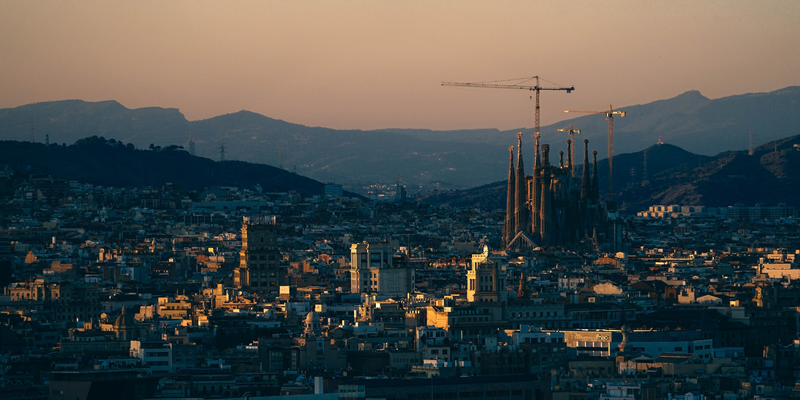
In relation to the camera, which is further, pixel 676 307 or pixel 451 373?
pixel 676 307

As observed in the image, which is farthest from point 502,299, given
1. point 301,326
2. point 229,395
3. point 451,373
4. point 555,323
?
point 229,395

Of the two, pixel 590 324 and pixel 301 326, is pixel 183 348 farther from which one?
pixel 590 324

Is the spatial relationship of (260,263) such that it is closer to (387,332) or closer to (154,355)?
(387,332)

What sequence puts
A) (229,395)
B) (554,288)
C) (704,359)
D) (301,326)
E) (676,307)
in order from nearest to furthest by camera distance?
1. (229,395)
2. (704,359)
3. (301,326)
4. (676,307)
5. (554,288)

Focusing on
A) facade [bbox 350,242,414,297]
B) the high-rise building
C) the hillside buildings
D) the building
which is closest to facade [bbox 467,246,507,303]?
the hillside buildings

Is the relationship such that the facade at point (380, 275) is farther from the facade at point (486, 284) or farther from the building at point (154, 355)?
the building at point (154, 355)

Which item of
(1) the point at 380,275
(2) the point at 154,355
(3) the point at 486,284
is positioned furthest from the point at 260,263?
(2) the point at 154,355

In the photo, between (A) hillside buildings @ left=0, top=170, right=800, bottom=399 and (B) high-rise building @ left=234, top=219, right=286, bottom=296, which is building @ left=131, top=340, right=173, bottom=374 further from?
(B) high-rise building @ left=234, top=219, right=286, bottom=296

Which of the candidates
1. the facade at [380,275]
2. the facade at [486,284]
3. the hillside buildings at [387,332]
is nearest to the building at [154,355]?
the hillside buildings at [387,332]
